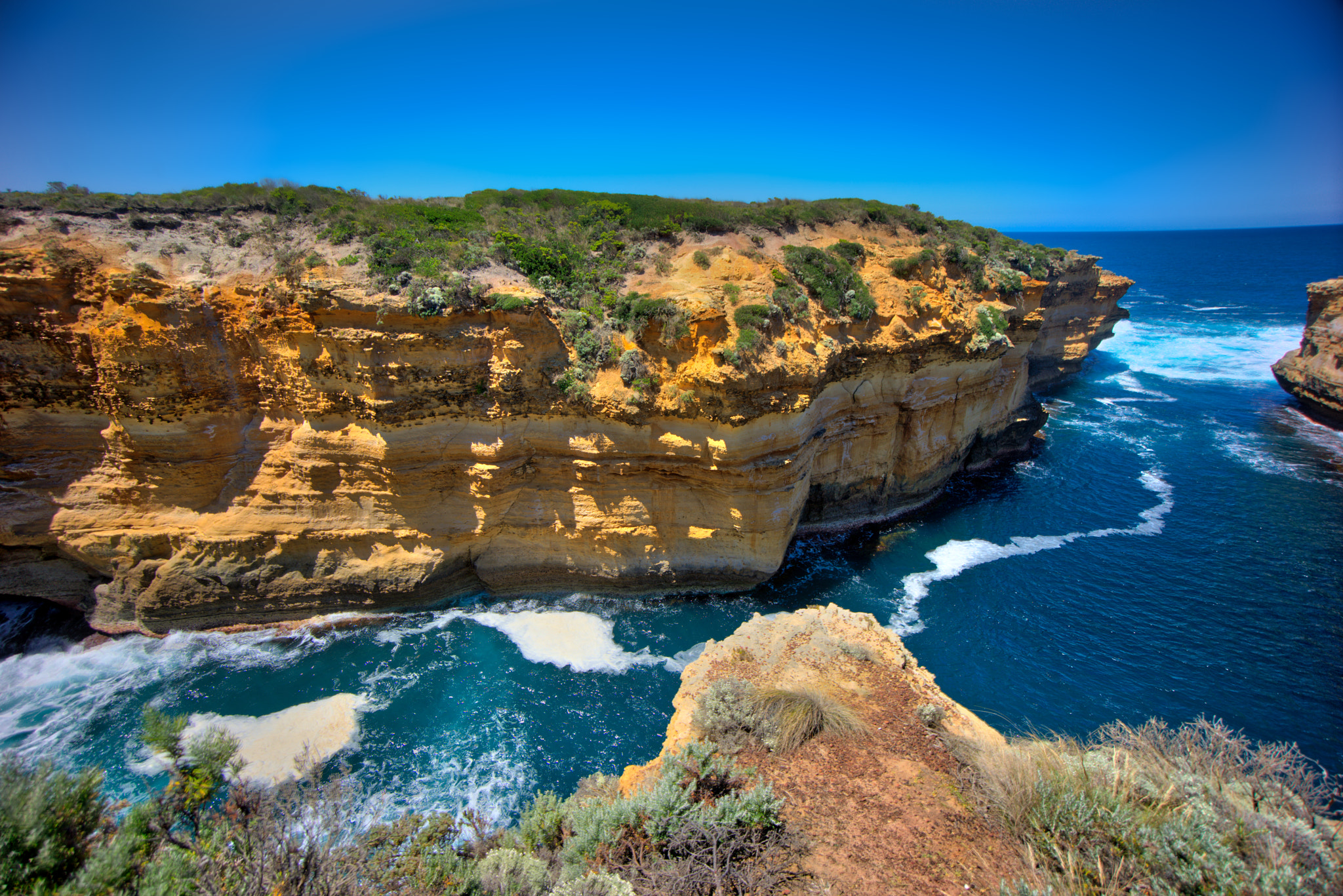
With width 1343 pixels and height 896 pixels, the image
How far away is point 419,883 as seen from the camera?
7.63m

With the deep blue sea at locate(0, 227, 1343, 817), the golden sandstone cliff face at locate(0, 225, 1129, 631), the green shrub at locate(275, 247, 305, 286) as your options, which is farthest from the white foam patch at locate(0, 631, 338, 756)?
the green shrub at locate(275, 247, 305, 286)

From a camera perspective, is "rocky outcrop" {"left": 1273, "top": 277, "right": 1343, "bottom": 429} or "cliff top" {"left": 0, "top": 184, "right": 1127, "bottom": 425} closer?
"cliff top" {"left": 0, "top": 184, "right": 1127, "bottom": 425}

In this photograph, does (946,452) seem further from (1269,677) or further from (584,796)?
(584,796)

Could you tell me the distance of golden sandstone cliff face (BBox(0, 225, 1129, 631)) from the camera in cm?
1549

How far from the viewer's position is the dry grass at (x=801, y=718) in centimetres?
995

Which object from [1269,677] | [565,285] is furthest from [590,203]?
[1269,677]

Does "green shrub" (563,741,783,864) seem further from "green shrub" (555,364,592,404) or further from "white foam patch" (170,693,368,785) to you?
"green shrub" (555,364,592,404)

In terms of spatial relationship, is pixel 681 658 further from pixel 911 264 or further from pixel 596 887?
pixel 911 264

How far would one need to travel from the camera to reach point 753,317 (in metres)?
16.8

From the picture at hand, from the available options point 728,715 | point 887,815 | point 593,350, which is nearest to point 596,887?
point 728,715

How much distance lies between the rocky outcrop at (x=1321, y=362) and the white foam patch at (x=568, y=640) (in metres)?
41.4

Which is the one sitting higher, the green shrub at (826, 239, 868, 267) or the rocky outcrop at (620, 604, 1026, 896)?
the green shrub at (826, 239, 868, 267)

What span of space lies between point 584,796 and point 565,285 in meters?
14.6

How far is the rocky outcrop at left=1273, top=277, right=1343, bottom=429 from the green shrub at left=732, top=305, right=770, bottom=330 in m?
36.8
